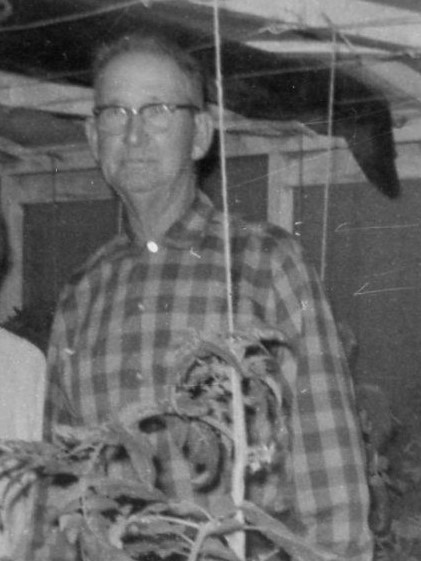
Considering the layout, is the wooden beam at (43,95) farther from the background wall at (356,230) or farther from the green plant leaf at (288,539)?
the green plant leaf at (288,539)

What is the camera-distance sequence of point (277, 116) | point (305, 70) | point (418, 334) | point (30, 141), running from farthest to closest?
point (30, 141)
point (418, 334)
point (277, 116)
point (305, 70)

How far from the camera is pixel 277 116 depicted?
1.57 m

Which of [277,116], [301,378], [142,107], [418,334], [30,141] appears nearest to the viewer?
[301,378]

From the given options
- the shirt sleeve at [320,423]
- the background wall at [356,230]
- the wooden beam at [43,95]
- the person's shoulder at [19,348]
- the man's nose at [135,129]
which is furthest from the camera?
the background wall at [356,230]

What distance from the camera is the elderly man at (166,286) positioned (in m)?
0.70

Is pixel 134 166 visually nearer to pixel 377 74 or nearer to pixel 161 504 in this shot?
pixel 161 504

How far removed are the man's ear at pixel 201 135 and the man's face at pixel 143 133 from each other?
0.02 meters

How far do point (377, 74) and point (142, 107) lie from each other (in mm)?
617

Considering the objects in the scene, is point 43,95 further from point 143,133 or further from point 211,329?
point 211,329

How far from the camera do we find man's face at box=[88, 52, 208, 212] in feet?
2.64

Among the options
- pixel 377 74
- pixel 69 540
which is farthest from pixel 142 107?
pixel 377 74

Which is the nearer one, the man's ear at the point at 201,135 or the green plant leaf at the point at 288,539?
the green plant leaf at the point at 288,539

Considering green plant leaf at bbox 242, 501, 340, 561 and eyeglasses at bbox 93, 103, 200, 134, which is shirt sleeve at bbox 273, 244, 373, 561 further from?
green plant leaf at bbox 242, 501, 340, 561

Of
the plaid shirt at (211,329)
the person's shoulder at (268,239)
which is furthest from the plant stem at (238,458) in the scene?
the person's shoulder at (268,239)
